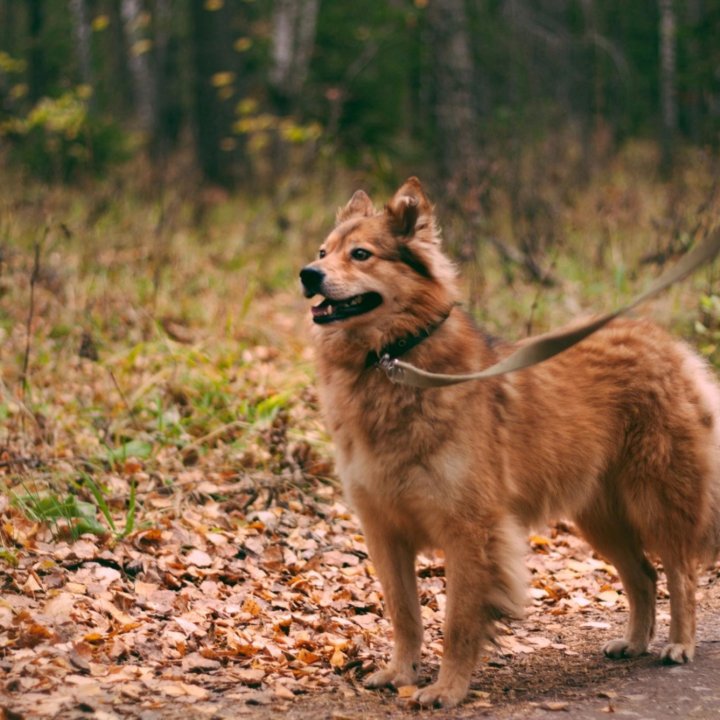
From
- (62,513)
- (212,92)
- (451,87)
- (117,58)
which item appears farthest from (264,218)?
(117,58)

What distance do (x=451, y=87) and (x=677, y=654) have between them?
8406mm

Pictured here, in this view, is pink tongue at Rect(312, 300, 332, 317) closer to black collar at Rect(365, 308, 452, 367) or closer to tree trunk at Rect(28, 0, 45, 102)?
black collar at Rect(365, 308, 452, 367)

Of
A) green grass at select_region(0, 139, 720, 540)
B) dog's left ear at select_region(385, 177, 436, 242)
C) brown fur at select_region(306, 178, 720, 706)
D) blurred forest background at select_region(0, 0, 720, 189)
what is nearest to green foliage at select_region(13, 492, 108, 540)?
green grass at select_region(0, 139, 720, 540)

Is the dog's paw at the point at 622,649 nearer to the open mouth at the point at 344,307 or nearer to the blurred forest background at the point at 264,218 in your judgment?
the open mouth at the point at 344,307

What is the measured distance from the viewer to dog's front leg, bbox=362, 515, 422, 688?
411 centimetres

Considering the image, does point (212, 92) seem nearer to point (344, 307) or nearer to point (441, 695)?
point (344, 307)

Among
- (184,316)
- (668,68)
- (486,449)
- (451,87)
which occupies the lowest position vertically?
(486,449)

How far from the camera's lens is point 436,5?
37.1ft

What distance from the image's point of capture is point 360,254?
4109 millimetres

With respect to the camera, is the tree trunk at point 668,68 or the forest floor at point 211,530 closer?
the forest floor at point 211,530

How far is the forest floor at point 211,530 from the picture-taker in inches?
156

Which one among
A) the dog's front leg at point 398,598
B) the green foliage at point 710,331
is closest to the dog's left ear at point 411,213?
the dog's front leg at point 398,598

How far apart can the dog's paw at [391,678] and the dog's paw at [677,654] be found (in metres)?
1.17

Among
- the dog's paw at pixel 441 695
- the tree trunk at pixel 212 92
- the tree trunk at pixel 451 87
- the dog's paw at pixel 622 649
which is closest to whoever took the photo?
the dog's paw at pixel 441 695
